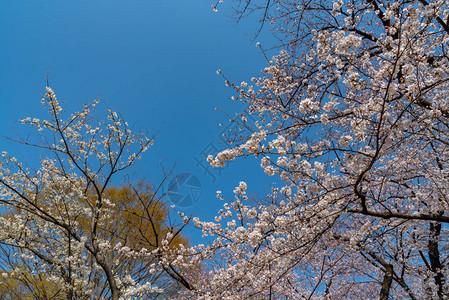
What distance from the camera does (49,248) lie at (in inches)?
232

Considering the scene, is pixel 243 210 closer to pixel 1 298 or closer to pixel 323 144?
pixel 323 144

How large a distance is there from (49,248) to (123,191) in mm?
4845

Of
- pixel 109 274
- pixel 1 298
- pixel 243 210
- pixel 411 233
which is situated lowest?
pixel 1 298

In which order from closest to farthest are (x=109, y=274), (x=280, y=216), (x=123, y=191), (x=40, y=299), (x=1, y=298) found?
(x=280, y=216), (x=109, y=274), (x=40, y=299), (x=1, y=298), (x=123, y=191)

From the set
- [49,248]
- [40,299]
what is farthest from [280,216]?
[49,248]

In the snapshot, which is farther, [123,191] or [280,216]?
[123,191]

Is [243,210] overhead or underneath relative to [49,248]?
overhead

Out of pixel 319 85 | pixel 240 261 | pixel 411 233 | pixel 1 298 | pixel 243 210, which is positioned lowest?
pixel 1 298

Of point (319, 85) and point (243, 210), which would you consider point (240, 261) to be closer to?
point (243, 210)

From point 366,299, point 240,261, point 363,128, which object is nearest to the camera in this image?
point 363,128

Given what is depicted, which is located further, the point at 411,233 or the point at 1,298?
the point at 1,298

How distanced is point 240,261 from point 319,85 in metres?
3.65

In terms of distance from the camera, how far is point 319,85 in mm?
5215

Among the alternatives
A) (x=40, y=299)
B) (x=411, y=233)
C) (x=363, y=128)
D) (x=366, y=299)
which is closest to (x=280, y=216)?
(x=363, y=128)
